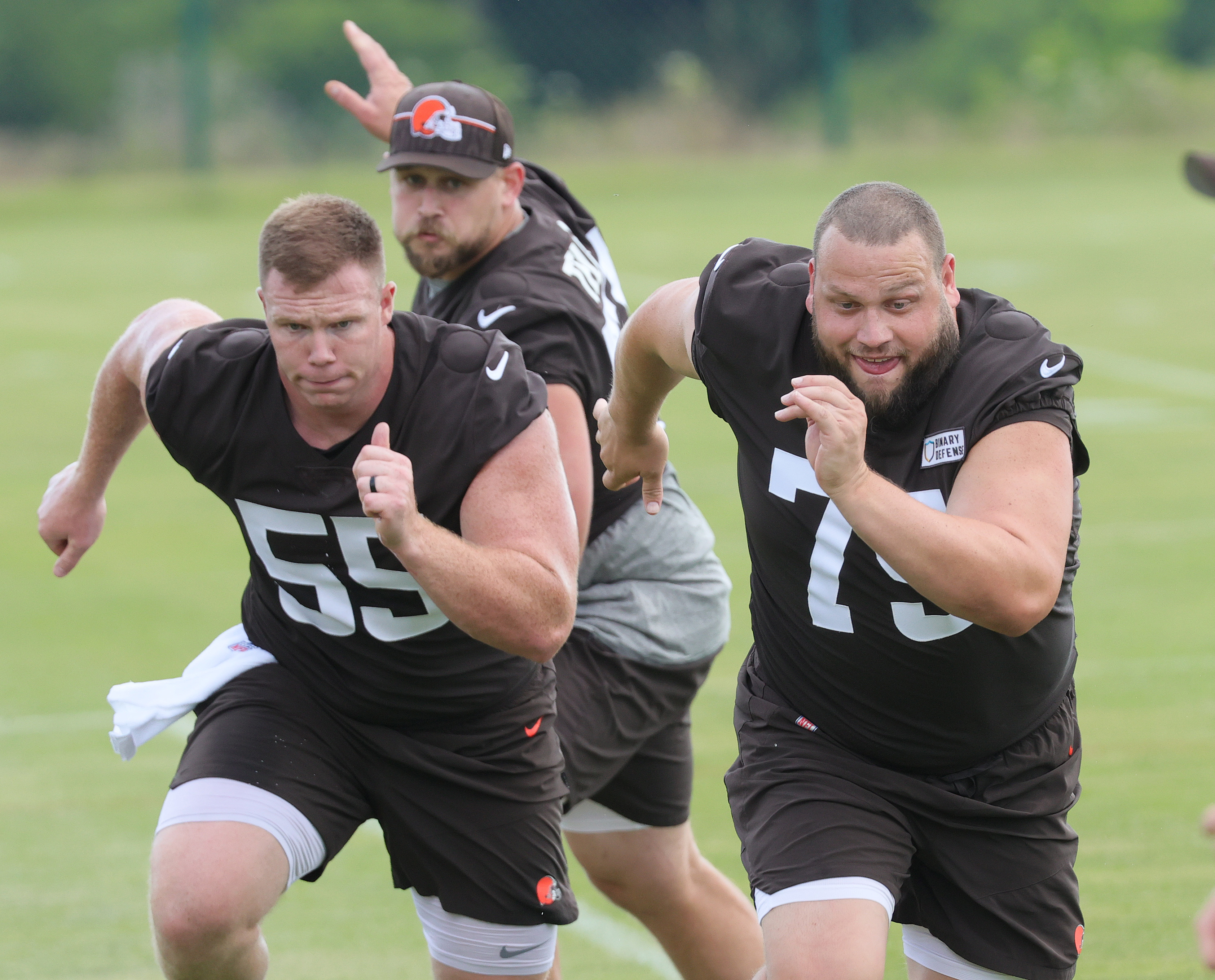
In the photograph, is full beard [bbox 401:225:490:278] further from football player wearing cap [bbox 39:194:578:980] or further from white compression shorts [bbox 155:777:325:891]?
white compression shorts [bbox 155:777:325:891]

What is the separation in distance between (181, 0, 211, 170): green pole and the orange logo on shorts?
25.5 metres

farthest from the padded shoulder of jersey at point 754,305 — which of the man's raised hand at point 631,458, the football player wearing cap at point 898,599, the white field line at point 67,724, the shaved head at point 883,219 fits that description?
the white field line at point 67,724

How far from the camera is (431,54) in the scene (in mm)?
36344

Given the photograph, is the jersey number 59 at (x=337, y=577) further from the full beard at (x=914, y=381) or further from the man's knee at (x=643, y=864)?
the man's knee at (x=643, y=864)

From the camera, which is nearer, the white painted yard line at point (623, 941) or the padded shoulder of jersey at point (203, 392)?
the padded shoulder of jersey at point (203, 392)

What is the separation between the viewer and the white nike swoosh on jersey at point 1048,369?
13.1 ft

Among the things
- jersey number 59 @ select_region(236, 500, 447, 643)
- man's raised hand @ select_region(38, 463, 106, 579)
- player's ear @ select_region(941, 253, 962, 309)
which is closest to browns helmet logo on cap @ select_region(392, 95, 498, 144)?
man's raised hand @ select_region(38, 463, 106, 579)

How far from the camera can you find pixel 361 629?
4.54m

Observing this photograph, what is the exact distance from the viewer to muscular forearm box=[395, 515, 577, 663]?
4051 mm

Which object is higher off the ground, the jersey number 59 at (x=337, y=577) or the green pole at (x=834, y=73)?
the green pole at (x=834, y=73)

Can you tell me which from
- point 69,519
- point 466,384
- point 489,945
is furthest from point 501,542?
point 69,519

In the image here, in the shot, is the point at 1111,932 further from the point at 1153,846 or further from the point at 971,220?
the point at 971,220

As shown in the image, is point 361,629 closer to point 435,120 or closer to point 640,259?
point 435,120

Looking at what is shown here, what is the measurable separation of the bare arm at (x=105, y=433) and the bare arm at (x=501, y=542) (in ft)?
3.57
